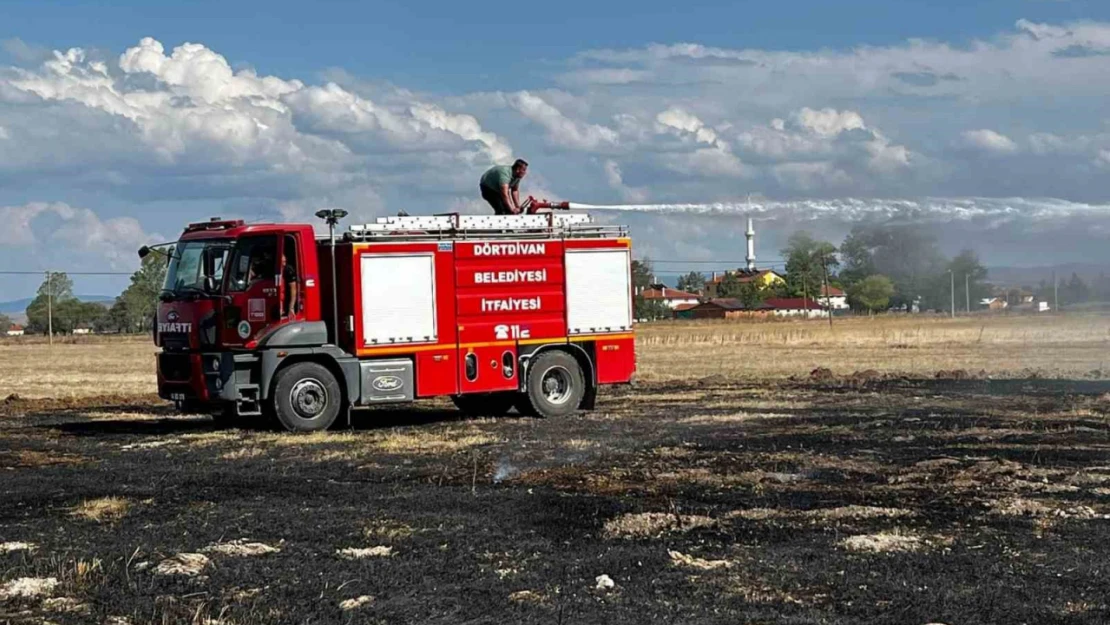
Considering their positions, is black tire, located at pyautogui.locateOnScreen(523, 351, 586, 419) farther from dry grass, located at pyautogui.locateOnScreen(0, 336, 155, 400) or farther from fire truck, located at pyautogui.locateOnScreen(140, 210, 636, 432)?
dry grass, located at pyautogui.locateOnScreen(0, 336, 155, 400)

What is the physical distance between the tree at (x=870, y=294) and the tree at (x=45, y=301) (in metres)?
69.6

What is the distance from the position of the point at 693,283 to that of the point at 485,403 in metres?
146

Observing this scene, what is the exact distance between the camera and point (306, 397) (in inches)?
770

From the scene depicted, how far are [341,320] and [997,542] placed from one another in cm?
1230

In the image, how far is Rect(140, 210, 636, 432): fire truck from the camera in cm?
1919

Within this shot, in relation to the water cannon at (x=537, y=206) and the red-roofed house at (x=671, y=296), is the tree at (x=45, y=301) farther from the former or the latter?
the water cannon at (x=537, y=206)

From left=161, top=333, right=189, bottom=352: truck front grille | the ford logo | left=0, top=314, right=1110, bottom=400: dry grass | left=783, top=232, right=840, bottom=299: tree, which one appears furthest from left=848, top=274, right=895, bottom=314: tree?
left=161, top=333, right=189, bottom=352: truck front grille

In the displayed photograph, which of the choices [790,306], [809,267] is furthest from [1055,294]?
[790,306]

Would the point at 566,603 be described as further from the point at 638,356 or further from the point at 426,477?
the point at 638,356

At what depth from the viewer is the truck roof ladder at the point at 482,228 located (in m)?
20.2

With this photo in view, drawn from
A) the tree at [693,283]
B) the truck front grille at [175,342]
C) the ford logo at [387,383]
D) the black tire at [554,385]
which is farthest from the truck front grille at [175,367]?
the tree at [693,283]

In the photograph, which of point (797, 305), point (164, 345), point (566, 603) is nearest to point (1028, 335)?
point (164, 345)

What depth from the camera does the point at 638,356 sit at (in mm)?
48125

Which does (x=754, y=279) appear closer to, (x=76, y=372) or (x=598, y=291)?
(x=76, y=372)
